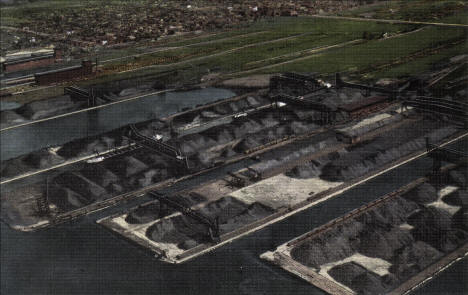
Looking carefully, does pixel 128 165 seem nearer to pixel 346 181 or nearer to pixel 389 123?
pixel 346 181

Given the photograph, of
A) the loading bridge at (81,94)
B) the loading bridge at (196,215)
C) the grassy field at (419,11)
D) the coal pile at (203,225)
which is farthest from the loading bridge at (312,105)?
the grassy field at (419,11)

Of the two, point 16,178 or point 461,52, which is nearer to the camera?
point 16,178

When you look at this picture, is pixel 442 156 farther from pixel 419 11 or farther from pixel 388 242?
pixel 419 11

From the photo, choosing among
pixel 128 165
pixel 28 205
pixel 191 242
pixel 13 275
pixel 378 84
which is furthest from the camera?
pixel 378 84

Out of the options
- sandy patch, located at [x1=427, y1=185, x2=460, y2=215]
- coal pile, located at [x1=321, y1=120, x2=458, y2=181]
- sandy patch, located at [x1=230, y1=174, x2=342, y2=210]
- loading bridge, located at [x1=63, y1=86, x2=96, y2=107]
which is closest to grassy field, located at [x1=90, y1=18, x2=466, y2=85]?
loading bridge, located at [x1=63, y1=86, x2=96, y2=107]

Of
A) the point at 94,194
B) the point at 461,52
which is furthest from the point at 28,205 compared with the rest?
the point at 461,52

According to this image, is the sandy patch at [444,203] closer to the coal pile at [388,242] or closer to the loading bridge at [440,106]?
the coal pile at [388,242]

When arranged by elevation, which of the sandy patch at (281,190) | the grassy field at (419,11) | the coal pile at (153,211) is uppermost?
the grassy field at (419,11)

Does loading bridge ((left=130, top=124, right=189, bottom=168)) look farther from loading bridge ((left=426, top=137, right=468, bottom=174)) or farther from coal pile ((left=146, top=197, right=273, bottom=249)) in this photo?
loading bridge ((left=426, top=137, right=468, bottom=174))
